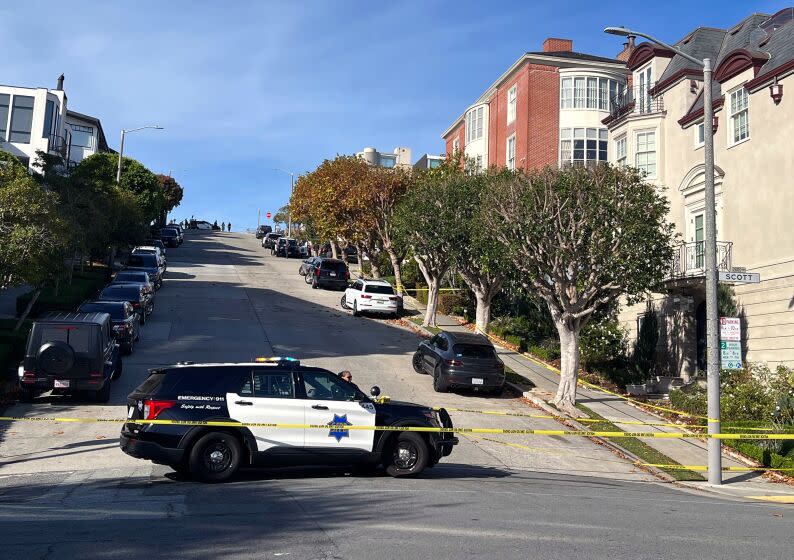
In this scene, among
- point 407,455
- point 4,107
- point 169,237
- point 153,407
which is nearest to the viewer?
point 153,407

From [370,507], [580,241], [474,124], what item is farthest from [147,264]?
[370,507]

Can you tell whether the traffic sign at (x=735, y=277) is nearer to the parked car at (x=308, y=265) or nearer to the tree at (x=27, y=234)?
the tree at (x=27, y=234)

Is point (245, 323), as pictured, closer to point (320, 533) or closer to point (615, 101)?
point (615, 101)

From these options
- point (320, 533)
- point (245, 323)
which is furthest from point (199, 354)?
point (320, 533)

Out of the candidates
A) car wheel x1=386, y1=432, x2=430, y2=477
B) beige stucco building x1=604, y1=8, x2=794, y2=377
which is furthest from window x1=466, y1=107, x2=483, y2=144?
car wheel x1=386, y1=432, x2=430, y2=477

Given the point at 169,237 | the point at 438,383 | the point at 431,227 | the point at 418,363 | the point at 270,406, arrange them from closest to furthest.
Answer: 1. the point at 270,406
2. the point at 438,383
3. the point at 418,363
4. the point at 431,227
5. the point at 169,237

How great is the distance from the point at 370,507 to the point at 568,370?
1292 centimetres

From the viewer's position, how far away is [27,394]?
17672 mm

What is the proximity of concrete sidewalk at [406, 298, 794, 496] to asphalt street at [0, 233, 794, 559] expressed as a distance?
1.41 meters

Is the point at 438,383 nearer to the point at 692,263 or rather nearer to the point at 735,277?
the point at 735,277

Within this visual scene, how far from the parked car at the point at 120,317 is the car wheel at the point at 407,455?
1331 cm

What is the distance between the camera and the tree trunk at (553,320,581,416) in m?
21.5

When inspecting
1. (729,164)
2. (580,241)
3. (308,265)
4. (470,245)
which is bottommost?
(580,241)

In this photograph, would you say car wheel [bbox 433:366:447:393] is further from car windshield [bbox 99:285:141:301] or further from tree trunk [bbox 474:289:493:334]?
car windshield [bbox 99:285:141:301]
